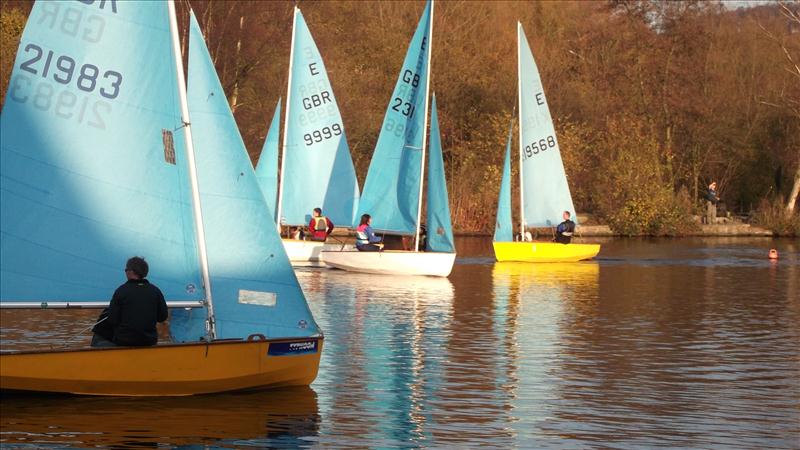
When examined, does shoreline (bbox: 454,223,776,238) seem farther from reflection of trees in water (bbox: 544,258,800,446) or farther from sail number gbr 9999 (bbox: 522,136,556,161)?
reflection of trees in water (bbox: 544,258,800,446)

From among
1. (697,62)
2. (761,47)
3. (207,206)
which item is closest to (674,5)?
(697,62)

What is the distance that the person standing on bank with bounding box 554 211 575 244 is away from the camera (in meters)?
41.7

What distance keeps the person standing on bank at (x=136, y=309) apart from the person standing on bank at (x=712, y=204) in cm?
4733

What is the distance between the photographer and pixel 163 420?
14.0 m

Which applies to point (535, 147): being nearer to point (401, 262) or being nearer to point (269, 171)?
point (269, 171)

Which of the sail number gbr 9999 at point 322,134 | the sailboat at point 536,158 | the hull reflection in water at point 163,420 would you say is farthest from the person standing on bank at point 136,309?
the sailboat at point 536,158

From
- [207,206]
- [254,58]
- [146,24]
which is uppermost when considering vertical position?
[254,58]

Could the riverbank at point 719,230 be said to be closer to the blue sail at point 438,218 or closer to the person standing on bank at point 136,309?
the blue sail at point 438,218

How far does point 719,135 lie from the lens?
61750 mm

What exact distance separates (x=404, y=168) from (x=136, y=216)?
19.9 meters

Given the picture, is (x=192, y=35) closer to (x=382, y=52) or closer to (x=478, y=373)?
(x=478, y=373)

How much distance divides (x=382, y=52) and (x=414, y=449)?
49.3 metres

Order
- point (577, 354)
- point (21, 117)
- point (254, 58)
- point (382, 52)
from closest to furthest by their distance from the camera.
Answer: point (21, 117), point (577, 354), point (254, 58), point (382, 52)

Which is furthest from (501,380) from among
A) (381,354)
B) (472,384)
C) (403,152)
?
(403,152)
